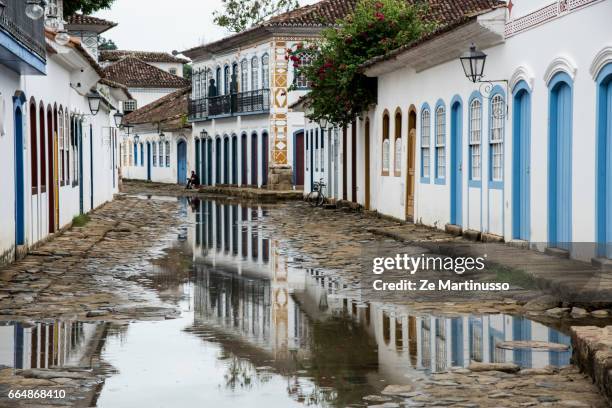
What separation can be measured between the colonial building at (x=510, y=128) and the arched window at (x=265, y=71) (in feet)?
64.9

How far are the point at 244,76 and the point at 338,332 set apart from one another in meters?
39.9

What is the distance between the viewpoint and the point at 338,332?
376 inches

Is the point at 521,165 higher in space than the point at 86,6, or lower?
lower

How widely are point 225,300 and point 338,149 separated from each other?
21.1m

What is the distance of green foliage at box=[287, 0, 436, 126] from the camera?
26.8 meters

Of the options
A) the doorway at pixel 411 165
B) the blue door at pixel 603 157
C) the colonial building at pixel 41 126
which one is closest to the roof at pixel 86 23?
the colonial building at pixel 41 126

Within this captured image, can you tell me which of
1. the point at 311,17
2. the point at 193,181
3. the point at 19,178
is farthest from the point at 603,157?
the point at 193,181

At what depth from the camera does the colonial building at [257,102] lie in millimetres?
44375

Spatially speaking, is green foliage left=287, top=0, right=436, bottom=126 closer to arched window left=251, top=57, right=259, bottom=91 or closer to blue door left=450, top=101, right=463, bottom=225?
blue door left=450, top=101, right=463, bottom=225

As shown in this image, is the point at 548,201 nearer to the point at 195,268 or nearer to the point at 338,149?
the point at 195,268

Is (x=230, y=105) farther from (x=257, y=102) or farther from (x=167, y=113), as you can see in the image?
(x=167, y=113)

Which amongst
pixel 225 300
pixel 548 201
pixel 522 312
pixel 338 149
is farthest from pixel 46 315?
pixel 338 149

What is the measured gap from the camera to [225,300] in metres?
11.8

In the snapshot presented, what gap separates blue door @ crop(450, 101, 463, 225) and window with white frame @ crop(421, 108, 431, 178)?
185cm
